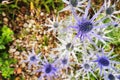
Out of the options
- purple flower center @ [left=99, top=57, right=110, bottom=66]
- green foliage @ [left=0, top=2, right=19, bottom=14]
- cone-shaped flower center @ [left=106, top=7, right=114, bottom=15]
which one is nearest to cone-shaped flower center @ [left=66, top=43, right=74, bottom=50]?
purple flower center @ [left=99, top=57, right=110, bottom=66]

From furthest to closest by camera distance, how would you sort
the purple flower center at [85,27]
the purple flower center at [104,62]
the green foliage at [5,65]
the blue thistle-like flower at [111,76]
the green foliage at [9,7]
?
the green foliage at [9,7]
the green foliage at [5,65]
the blue thistle-like flower at [111,76]
the purple flower center at [104,62]
the purple flower center at [85,27]

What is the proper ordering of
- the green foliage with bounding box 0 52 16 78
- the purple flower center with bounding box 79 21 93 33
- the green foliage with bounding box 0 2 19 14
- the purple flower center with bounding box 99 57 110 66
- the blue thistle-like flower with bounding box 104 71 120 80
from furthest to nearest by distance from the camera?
1. the green foliage with bounding box 0 2 19 14
2. the green foliage with bounding box 0 52 16 78
3. the blue thistle-like flower with bounding box 104 71 120 80
4. the purple flower center with bounding box 99 57 110 66
5. the purple flower center with bounding box 79 21 93 33

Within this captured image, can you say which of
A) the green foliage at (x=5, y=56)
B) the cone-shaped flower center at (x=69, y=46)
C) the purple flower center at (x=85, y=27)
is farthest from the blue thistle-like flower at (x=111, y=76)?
the green foliage at (x=5, y=56)

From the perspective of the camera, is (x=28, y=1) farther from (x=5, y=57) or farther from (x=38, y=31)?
(x=5, y=57)

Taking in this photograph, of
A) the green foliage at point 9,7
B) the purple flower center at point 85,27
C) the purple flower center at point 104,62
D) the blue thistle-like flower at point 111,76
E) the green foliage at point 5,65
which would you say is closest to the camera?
the purple flower center at point 85,27

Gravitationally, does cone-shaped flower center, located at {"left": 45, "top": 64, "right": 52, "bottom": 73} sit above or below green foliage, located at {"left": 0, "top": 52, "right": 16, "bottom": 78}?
above

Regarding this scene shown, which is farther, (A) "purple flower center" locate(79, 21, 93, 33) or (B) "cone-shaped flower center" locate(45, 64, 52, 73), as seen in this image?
(B) "cone-shaped flower center" locate(45, 64, 52, 73)

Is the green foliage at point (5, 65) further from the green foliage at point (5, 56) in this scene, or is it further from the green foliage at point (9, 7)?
the green foliage at point (9, 7)

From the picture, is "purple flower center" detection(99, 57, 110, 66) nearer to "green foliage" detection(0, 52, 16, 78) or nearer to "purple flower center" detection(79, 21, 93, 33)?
"purple flower center" detection(79, 21, 93, 33)
